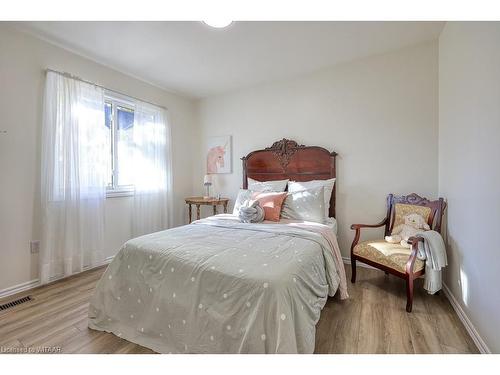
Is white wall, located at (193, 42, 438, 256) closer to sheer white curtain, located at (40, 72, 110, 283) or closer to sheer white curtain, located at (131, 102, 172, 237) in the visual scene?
sheer white curtain, located at (131, 102, 172, 237)

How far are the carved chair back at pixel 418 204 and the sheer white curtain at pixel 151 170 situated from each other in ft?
9.80

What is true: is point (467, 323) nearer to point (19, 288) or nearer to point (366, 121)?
point (366, 121)

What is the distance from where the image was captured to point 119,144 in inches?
128

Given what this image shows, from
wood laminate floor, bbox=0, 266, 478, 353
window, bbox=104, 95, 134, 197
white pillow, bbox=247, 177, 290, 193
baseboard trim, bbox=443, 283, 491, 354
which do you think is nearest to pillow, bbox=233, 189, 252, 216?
white pillow, bbox=247, 177, 290, 193

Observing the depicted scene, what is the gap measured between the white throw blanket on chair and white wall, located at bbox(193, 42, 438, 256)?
0.82 meters

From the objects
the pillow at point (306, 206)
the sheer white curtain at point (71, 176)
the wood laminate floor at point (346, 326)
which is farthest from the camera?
the pillow at point (306, 206)

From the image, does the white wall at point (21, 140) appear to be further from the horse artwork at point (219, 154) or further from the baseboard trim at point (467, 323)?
the baseboard trim at point (467, 323)

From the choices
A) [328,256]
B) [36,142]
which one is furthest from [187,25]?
[328,256]

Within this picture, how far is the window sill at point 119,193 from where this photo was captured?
3081mm

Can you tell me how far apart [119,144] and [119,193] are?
2.19ft

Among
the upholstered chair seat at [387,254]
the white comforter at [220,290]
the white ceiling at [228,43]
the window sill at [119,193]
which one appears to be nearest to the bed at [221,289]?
the white comforter at [220,290]

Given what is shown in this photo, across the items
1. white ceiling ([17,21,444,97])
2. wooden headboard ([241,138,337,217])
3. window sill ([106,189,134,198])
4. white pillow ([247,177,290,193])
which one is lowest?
window sill ([106,189,134,198])

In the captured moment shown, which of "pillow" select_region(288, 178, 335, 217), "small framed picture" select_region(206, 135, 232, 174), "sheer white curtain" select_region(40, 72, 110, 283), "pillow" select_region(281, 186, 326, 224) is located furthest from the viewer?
"small framed picture" select_region(206, 135, 232, 174)

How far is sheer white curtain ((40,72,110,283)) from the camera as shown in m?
2.44
